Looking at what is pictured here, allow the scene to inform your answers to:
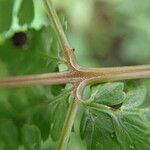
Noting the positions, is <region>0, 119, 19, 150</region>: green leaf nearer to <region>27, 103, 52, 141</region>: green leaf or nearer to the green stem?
<region>27, 103, 52, 141</region>: green leaf

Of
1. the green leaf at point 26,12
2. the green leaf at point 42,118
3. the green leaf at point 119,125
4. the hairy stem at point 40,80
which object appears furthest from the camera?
the green leaf at point 26,12

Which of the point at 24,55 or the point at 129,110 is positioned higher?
the point at 24,55

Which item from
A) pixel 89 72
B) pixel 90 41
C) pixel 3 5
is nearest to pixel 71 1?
pixel 90 41

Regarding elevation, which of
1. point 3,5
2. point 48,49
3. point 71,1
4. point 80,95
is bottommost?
point 80,95

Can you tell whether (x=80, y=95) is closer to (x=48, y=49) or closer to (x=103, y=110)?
(x=103, y=110)

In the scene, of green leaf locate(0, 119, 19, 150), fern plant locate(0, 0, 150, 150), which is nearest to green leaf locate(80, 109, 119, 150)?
fern plant locate(0, 0, 150, 150)

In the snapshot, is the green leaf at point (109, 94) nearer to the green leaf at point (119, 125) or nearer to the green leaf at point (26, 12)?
the green leaf at point (119, 125)

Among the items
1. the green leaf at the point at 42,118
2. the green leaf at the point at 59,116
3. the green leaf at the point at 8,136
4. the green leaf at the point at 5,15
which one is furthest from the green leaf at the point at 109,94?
the green leaf at the point at 5,15
